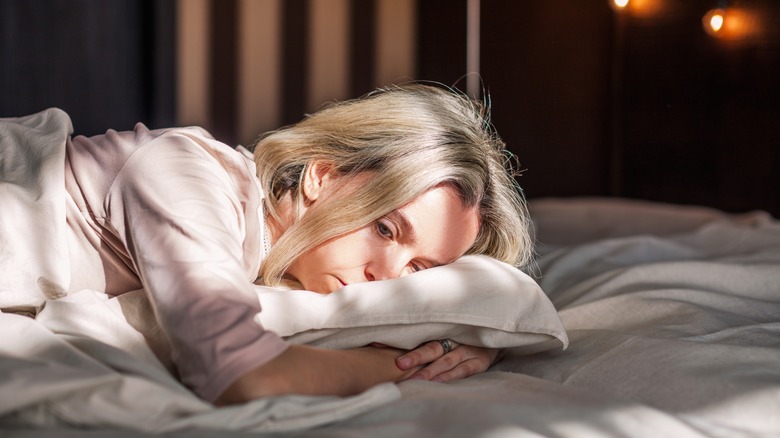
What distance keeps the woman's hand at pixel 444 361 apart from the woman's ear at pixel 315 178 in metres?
0.35

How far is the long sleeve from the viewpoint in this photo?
0.92 meters

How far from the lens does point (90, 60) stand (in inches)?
108

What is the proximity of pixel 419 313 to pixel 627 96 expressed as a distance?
202 cm

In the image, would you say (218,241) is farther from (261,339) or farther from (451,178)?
(451,178)

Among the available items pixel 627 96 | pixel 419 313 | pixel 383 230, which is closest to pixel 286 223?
pixel 383 230

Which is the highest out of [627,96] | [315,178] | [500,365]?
[315,178]

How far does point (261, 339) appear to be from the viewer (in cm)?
94

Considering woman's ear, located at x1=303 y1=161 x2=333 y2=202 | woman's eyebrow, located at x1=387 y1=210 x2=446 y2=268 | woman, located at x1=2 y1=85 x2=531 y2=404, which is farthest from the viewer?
woman's ear, located at x1=303 y1=161 x2=333 y2=202

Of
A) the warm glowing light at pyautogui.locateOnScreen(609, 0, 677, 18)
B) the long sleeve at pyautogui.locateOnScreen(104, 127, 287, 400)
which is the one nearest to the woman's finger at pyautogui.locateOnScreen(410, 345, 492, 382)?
the long sleeve at pyautogui.locateOnScreen(104, 127, 287, 400)

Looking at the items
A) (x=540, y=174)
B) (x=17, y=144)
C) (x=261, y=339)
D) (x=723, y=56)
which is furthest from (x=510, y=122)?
(x=261, y=339)

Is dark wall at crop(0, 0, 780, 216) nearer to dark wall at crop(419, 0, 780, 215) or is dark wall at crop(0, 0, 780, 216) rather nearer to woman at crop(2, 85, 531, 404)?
dark wall at crop(419, 0, 780, 215)

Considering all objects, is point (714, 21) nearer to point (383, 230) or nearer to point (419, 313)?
point (383, 230)

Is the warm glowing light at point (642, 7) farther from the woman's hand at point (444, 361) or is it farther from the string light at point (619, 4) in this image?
the woman's hand at point (444, 361)

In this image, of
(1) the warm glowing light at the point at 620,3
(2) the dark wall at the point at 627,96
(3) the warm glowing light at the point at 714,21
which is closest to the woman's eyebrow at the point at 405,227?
(2) the dark wall at the point at 627,96
